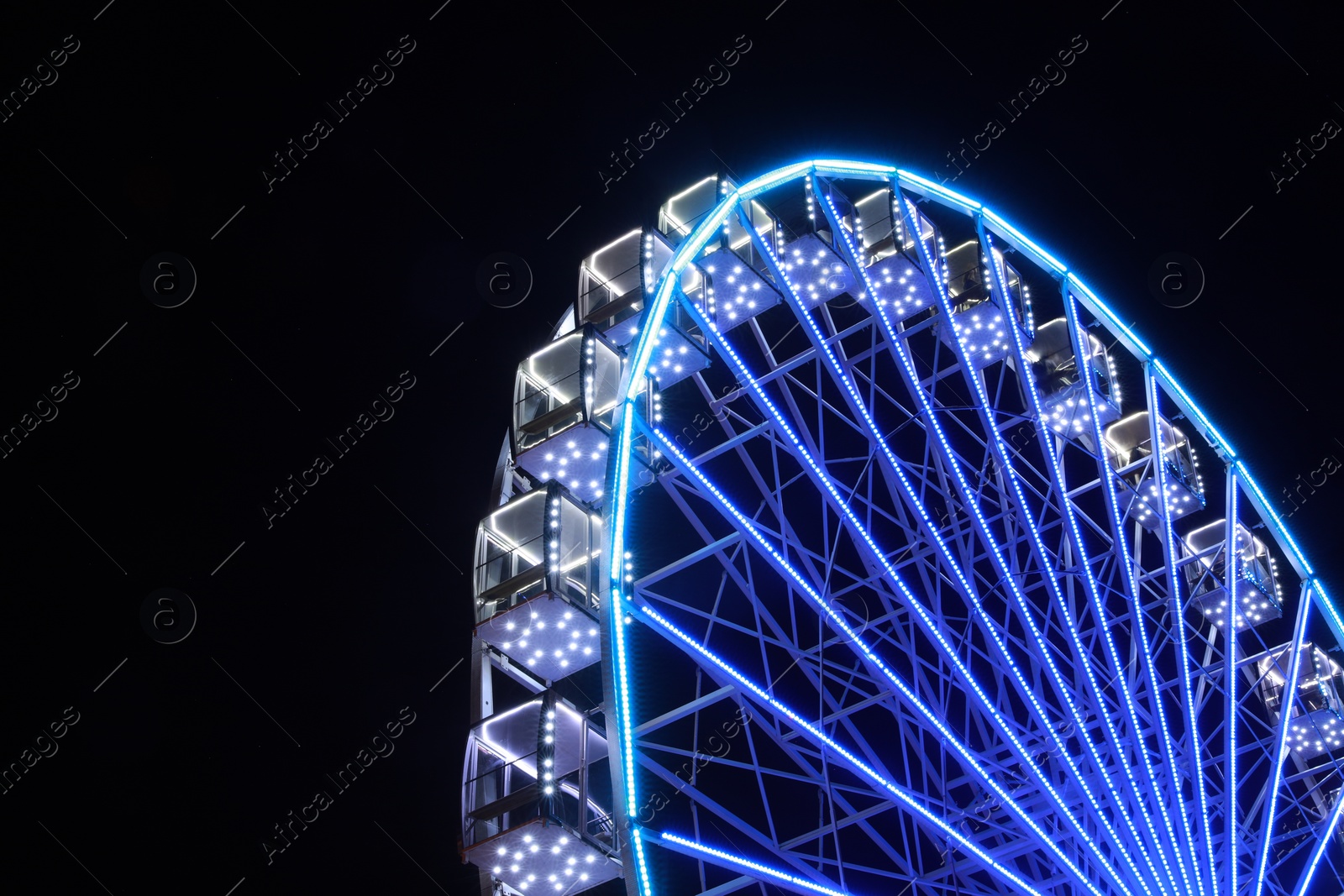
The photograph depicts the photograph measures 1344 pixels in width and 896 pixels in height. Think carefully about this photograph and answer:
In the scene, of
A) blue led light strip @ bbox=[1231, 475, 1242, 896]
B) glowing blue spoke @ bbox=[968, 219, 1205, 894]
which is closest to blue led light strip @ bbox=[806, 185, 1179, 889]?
glowing blue spoke @ bbox=[968, 219, 1205, 894]

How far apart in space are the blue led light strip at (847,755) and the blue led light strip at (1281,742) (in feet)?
7.35

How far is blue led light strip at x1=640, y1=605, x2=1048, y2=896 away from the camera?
9.77 metres

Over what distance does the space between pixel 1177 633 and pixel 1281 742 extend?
1526 millimetres

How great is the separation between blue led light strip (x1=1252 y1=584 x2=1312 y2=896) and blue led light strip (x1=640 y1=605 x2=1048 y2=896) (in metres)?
2.24

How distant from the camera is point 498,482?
13.2 meters

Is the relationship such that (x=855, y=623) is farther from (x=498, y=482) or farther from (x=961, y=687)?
(x=498, y=482)

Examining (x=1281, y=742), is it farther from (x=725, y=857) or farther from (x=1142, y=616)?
(x=725, y=857)

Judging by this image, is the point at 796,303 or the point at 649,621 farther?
the point at 796,303

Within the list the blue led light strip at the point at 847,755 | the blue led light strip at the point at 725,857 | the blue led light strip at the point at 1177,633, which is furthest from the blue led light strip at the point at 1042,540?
the blue led light strip at the point at 725,857

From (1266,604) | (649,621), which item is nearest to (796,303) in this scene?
(649,621)

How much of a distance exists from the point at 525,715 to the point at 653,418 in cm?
296

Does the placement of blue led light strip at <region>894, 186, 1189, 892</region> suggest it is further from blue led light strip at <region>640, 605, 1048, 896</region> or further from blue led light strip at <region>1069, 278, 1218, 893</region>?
blue led light strip at <region>640, 605, 1048, 896</region>

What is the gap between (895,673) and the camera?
11203 millimetres

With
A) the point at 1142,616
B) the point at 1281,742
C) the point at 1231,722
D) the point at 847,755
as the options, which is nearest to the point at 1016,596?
the point at 1142,616
